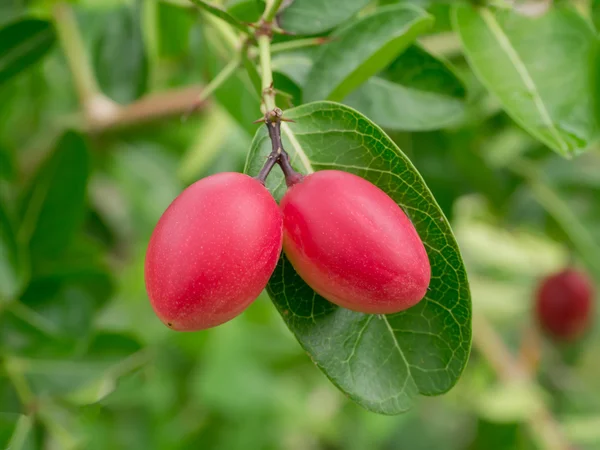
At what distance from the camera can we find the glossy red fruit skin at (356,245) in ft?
1.74

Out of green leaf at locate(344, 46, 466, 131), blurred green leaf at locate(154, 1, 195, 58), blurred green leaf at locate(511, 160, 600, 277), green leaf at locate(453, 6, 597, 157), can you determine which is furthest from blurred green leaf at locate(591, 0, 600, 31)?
blurred green leaf at locate(154, 1, 195, 58)

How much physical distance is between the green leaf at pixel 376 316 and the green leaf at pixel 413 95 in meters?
0.20

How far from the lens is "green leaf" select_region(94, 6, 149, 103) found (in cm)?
123

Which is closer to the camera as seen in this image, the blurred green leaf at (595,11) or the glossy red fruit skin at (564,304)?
the blurred green leaf at (595,11)

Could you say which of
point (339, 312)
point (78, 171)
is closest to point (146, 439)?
point (78, 171)

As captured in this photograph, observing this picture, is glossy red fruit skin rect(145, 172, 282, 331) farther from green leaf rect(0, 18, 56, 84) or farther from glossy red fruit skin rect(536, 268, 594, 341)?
glossy red fruit skin rect(536, 268, 594, 341)

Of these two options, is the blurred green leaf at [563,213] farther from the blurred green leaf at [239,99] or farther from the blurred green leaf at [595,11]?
the blurred green leaf at [239,99]

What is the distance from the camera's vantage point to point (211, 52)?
1.02 metres

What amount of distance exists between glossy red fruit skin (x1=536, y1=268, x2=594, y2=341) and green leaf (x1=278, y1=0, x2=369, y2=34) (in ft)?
3.77

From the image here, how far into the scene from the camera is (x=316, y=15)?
28.9 inches

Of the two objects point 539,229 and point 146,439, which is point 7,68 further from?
point 539,229

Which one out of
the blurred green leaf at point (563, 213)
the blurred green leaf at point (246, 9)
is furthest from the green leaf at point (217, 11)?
the blurred green leaf at point (563, 213)

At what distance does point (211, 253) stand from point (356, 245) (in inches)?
4.2

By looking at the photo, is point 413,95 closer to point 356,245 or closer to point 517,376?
point 356,245
